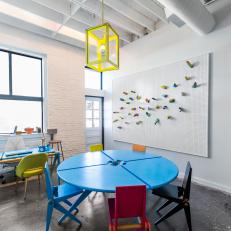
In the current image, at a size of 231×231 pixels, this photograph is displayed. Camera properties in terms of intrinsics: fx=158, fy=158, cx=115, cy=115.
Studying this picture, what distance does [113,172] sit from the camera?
6.54ft

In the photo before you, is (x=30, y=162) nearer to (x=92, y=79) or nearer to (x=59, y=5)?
(x=59, y=5)

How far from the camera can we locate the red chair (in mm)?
1469

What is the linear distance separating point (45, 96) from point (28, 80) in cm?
61

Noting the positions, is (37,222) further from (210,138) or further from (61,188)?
(210,138)

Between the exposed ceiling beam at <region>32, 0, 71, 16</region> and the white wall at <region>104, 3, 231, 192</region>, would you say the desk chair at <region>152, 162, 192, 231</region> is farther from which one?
the exposed ceiling beam at <region>32, 0, 71, 16</region>

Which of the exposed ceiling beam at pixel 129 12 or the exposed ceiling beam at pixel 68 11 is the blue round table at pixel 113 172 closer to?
the exposed ceiling beam at pixel 129 12

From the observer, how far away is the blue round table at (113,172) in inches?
66.2

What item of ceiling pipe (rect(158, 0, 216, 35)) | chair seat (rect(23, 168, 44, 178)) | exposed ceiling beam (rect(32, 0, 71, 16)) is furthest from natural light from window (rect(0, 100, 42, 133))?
ceiling pipe (rect(158, 0, 216, 35))

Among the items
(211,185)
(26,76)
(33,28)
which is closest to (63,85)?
(26,76)

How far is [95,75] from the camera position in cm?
591

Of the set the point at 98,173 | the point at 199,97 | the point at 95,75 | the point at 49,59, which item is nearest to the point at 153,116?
the point at 199,97

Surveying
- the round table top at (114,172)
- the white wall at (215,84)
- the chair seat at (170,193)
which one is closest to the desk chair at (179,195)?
the chair seat at (170,193)

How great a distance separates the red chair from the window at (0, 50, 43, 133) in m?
3.79

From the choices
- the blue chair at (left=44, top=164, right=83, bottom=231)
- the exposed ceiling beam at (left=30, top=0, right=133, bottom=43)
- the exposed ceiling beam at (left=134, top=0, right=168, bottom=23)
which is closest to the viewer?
the blue chair at (left=44, top=164, right=83, bottom=231)
